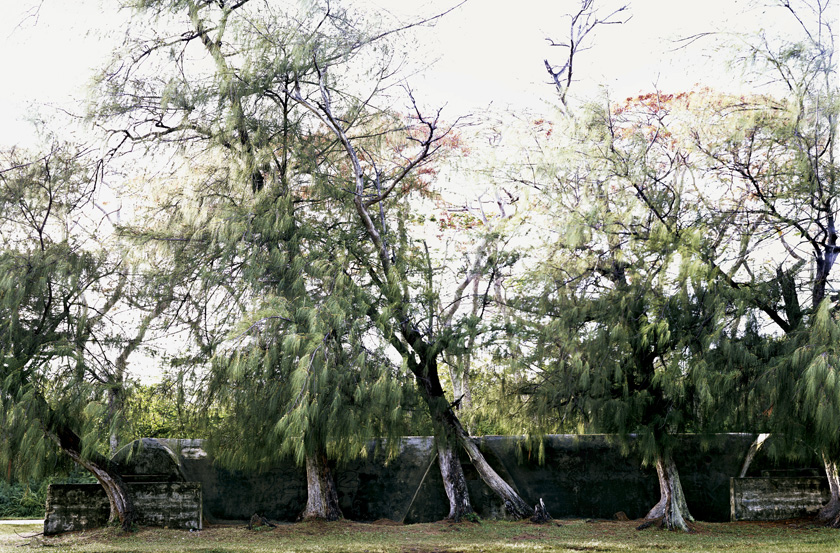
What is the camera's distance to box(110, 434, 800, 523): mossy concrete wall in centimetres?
814

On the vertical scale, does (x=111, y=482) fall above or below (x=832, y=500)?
above

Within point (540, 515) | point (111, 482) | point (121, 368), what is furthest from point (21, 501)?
point (540, 515)

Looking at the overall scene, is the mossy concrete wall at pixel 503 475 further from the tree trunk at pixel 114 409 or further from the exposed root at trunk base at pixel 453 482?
the tree trunk at pixel 114 409

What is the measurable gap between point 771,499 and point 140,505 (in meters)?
6.84

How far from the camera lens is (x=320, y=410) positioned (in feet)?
19.0

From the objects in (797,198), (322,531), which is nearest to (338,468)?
(322,531)

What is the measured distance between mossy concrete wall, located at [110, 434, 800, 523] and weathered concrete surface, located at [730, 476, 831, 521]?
38 centimetres

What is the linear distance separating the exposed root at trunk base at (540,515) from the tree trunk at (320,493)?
7.14 feet

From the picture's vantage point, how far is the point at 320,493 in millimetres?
7906

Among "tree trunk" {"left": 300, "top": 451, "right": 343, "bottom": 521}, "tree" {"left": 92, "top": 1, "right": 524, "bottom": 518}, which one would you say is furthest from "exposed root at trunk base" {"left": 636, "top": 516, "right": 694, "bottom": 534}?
"tree trunk" {"left": 300, "top": 451, "right": 343, "bottom": 521}

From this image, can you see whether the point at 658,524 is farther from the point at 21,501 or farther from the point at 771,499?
the point at 21,501

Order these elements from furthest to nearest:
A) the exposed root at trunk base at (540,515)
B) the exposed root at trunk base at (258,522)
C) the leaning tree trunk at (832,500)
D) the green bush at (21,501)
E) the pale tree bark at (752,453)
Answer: the green bush at (21,501) → the pale tree bark at (752,453) → the exposed root at trunk base at (540,515) → the exposed root at trunk base at (258,522) → the leaning tree trunk at (832,500)

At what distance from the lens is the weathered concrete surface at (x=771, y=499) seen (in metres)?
7.85

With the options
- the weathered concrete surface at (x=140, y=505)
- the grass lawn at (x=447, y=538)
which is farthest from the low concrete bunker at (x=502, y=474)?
the weathered concrete surface at (x=140, y=505)
